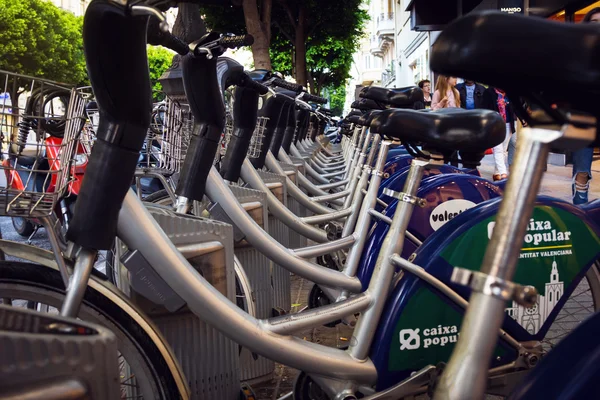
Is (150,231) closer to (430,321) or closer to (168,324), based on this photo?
(168,324)

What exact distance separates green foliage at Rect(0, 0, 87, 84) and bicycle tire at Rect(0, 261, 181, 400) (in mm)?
29672

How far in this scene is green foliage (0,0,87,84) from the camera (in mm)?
31156

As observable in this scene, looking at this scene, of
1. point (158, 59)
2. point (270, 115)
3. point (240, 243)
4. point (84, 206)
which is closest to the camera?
point (84, 206)

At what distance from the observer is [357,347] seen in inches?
83.8

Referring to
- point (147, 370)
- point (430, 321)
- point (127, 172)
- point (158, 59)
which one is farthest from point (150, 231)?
point (158, 59)

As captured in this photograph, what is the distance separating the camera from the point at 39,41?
33.8 m

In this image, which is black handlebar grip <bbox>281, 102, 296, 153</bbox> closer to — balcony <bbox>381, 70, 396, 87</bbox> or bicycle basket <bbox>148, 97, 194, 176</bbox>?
bicycle basket <bbox>148, 97, 194, 176</bbox>

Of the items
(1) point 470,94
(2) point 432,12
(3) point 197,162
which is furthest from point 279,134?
(2) point 432,12

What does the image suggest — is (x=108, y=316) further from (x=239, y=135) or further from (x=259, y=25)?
(x=259, y=25)

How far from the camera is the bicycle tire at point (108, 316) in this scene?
1.61m

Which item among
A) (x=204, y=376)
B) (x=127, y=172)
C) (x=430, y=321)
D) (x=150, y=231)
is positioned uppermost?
(x=127, y=172)

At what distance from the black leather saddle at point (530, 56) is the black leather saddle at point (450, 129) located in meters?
1.10

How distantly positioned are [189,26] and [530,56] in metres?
3.29

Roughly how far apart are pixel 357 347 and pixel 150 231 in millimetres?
758
